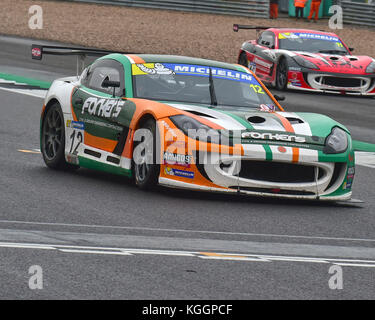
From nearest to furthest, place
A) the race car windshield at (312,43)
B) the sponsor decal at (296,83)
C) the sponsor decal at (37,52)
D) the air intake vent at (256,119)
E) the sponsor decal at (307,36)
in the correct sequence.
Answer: the air intake vent at (256,119)
the sponsor decal at (37,52)
the sponsor decal at (296,83)
the race car windshield at (312,43)
the sponsor decal at (307,36)

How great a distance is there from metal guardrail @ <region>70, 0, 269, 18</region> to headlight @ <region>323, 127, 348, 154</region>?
28.2 metres

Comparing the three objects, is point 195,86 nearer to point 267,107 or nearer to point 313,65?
point 267,107

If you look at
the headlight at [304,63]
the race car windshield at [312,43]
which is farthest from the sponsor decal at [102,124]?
the race car windshield at [312,43]

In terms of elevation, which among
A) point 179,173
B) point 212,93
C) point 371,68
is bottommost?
point 371,68

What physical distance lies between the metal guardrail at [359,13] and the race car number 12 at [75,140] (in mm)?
27016

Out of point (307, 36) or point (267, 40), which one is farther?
point (267, 40)

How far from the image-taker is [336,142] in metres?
9.56

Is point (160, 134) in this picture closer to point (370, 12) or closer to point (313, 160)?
point (313, 160)

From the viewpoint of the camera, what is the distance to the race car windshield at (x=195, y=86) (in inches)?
403

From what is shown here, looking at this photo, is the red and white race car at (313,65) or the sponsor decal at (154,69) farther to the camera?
the red and white race car at (313,65)

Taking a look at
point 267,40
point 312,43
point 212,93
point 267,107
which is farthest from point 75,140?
point 267,40

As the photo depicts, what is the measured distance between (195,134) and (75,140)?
5.86 feet

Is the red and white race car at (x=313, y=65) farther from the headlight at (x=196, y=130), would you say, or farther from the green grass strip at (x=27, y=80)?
the headlight at (x=196, y=130)

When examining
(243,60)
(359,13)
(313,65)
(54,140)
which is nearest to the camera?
(54,140)
